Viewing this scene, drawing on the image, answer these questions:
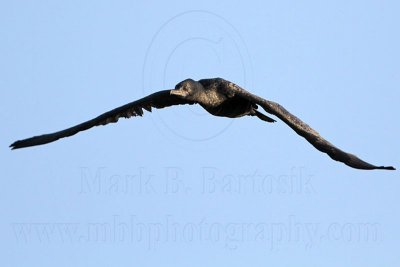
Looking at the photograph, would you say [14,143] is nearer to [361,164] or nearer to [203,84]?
[203,84]

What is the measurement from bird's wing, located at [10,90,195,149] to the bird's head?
1357 millimetres

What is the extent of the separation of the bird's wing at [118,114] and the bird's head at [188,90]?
1.36 metres

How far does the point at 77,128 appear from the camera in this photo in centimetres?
4188

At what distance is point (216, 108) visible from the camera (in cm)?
4222

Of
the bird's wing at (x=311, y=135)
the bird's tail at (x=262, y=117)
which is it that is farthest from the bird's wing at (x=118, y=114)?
the bird's wing at (x=311, y=135)

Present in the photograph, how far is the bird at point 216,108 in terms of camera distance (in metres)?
40.1

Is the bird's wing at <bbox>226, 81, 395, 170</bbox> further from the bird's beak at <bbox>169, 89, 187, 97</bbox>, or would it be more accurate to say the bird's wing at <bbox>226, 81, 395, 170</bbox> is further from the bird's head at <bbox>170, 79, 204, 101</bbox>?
the bird's beak at <bbox>169, 89, 187, 97</bbox>

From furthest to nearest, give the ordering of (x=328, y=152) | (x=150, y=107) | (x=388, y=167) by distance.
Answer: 1. (x=150, y=107)
2. (x=328, y=152)
3. (x=388, y=167)

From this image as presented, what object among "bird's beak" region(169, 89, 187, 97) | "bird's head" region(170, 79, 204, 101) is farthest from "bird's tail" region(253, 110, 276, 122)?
"bird's beak" region(169, 89, 187, 97)

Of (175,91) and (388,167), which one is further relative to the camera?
(175,91)

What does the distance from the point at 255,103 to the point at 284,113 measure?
152 cm

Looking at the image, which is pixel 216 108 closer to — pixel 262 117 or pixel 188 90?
pixel 188 90

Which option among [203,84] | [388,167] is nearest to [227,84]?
[203,84]

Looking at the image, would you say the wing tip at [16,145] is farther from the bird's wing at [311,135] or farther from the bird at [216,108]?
the bird's wing at [311,135]
